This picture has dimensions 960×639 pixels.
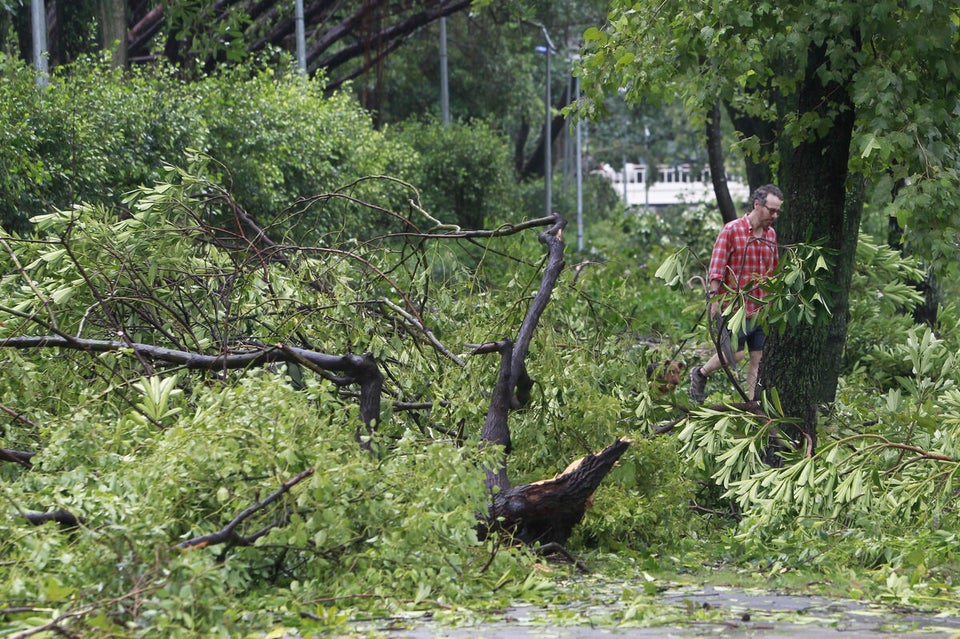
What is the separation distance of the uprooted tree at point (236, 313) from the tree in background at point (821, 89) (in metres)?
1.31

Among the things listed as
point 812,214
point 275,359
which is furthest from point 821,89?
point 275,359

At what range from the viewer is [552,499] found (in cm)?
593

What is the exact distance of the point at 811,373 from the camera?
24.5 feet

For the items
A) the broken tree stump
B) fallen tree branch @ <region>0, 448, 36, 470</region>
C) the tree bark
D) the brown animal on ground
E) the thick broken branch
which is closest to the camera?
fallen tree branch @ <region>0, 448, 36, 470</region>

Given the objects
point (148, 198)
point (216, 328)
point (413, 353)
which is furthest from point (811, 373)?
point (148, 198)

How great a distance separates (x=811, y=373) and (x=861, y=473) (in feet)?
4.96

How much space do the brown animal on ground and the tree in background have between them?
657mm

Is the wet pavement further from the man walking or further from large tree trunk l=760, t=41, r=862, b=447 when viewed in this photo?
the man walking

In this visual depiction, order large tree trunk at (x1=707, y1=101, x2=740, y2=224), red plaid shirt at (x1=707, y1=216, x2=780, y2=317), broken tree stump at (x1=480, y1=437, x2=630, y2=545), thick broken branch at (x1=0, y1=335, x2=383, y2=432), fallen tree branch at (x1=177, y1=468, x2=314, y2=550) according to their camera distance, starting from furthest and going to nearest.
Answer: large tree trunk at (x1=707, y1=101, x2=740, y2=224)
red plaid shirt at (x1=707, y1=216, x2=780, y2=317)
thick broken branch at (x1=0, y1=335, x2=383, y2=432)
broken tree stump at (x1=480, y1=437, x2=630, y2=545)
fallen tree branch at (x1=177, y1=468, x2=314, y2=550)

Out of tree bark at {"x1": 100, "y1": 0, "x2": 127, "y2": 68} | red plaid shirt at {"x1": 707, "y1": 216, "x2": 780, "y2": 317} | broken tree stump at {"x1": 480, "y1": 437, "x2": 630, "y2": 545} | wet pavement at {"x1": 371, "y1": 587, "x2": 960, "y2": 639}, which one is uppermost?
tree bark at {"x1": 100, "y1": 0, "x2": 127, "y2": 68}

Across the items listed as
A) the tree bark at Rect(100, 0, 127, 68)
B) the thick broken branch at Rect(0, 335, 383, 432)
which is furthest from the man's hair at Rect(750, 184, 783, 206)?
the tree bark at Rect(100, 0, 127, 68)

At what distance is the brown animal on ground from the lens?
7.94m

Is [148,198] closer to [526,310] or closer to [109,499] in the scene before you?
[526,310]

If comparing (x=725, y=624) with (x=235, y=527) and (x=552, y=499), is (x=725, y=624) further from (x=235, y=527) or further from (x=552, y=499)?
(x=235, y=527)
